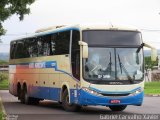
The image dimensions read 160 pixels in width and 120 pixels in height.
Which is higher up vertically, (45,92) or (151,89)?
(45,92)

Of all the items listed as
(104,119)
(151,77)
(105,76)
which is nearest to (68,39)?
(105,76)

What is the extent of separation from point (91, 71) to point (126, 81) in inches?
52.2

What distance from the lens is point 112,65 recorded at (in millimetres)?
21547

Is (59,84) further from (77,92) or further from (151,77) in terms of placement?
(151,77)

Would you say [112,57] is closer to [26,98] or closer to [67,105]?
[67,105]

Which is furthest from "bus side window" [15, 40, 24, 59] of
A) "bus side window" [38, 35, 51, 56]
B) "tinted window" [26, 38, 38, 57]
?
"bus side window" [38, 35, 51, 56]

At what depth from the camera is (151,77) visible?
84.8 meters

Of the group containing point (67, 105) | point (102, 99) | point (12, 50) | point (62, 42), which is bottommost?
point (67, 105)

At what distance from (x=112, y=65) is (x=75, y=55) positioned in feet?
4.99

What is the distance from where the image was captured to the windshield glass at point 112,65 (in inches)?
845

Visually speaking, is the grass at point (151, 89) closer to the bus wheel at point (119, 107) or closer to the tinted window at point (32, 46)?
the tinted window at point (32, 46)

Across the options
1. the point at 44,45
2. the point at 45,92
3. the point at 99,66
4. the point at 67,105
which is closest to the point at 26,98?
the point at 45,92

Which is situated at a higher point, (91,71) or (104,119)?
(91,71)

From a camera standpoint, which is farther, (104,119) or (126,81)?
(126,81)
